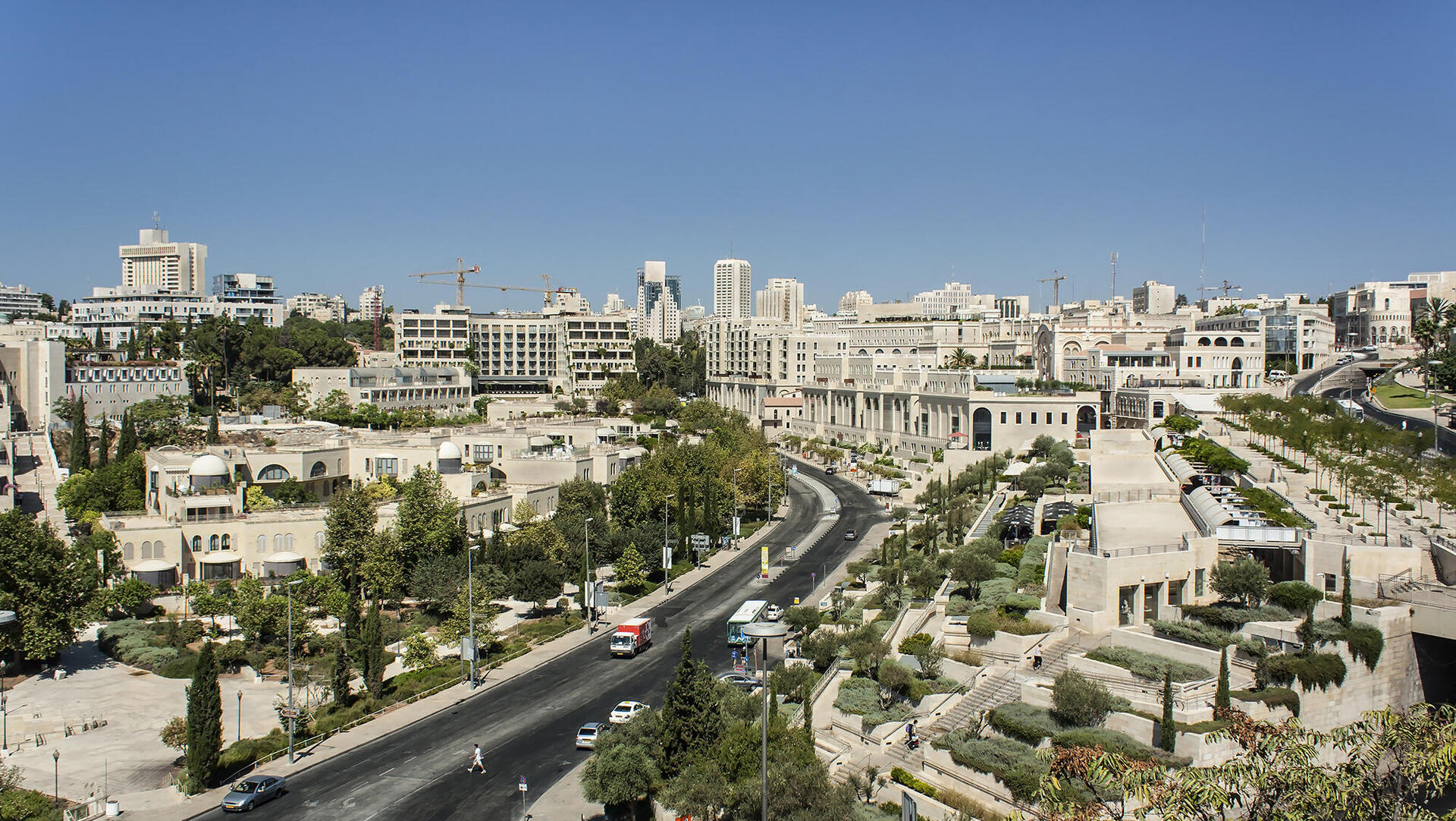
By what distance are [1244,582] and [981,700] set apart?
10.0 meters

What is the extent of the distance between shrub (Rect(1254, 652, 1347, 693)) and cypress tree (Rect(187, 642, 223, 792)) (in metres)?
28.6

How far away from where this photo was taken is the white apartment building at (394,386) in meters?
106

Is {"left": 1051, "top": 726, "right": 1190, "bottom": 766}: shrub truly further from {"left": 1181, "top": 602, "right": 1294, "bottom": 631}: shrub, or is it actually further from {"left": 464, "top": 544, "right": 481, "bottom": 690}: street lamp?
{"left": 464, "top": 544, "right": 481, "bottom": 690}: street lamp

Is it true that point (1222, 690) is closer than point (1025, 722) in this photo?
No

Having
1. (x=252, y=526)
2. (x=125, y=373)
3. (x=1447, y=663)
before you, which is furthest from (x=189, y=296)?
(x=1447, y=663)

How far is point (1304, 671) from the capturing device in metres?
28.0

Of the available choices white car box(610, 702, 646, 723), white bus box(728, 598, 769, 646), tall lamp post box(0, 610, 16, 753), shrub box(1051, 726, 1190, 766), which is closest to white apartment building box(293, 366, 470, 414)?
tall lamp post box(0, 610, 16, 753)

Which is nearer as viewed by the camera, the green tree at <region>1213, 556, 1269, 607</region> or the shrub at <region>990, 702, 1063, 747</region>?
the shrub at <region>990, 702, 1063, 747</region>

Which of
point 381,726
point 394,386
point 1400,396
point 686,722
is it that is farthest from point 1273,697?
point 394,386

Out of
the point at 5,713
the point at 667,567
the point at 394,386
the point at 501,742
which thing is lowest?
the point at 501,742

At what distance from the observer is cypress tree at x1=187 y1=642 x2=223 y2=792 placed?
94.1 feet

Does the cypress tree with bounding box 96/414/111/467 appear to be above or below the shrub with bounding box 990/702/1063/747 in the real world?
above

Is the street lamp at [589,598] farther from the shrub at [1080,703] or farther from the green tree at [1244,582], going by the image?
the green tree at [1244,582]

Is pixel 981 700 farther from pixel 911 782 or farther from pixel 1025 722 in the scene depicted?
pixel 911 782
